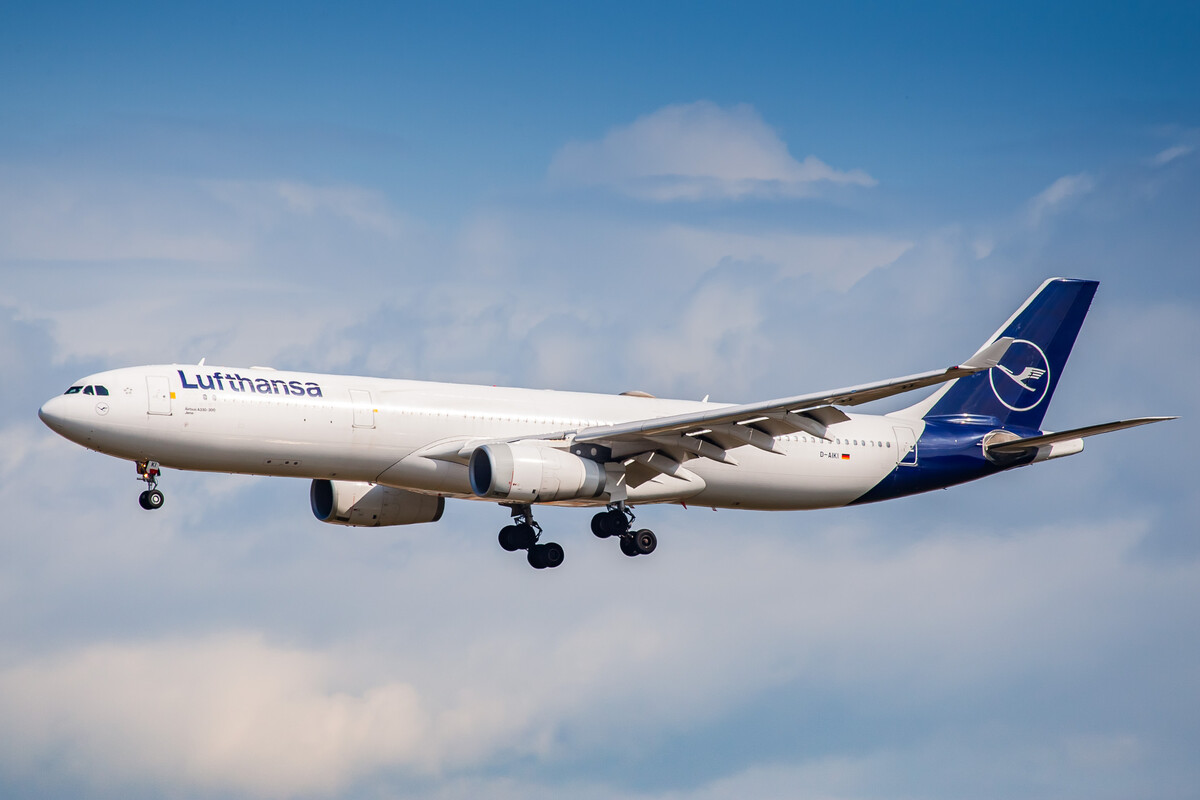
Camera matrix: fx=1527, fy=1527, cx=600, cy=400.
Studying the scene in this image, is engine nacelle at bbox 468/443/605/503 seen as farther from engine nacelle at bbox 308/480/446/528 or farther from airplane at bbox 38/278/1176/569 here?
engine nacelle at bbox 308/480/446/528

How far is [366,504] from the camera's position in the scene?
46812 millimetres

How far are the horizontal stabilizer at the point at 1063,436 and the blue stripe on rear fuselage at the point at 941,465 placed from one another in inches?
25.0

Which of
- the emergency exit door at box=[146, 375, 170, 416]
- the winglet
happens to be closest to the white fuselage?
the emergency exit door at box=[146, 375, 170, 416]

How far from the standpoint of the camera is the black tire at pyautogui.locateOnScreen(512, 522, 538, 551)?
1849 inches

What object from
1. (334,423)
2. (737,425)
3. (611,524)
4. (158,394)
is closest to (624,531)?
(611,524)

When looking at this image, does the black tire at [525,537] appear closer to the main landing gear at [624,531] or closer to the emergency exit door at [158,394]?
the main landing gear at [624,531]

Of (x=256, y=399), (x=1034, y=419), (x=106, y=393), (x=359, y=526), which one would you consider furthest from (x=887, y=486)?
(x=106, y=393)

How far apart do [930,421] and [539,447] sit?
48.8ft

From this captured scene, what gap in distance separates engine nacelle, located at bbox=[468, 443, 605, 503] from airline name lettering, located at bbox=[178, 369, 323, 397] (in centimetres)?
475

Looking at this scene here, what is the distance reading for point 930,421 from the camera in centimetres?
4991

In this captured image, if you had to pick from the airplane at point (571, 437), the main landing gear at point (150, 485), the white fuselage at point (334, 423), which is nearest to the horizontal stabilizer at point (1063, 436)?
the airplane at point (571, 437)

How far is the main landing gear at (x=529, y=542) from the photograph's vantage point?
153ft

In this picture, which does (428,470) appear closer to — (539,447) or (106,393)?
(539,447)

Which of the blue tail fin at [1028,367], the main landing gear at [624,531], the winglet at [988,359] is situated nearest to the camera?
the winglet at [988,359]
